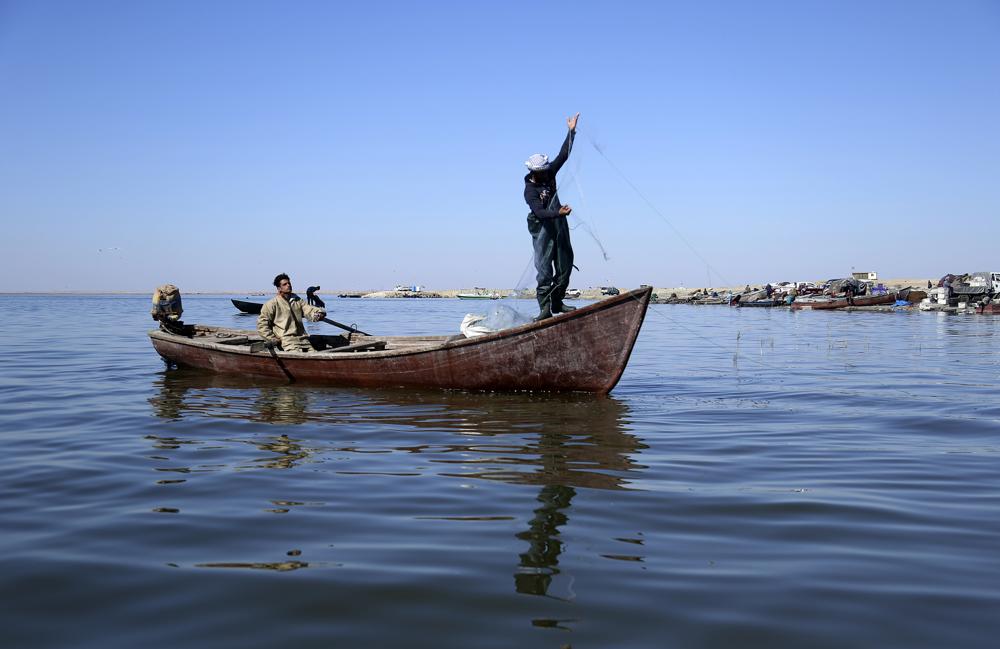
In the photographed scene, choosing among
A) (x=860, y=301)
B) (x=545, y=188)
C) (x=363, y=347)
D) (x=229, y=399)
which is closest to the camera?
(x=545, y=188)

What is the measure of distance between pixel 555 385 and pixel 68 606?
A: 694 centimetres

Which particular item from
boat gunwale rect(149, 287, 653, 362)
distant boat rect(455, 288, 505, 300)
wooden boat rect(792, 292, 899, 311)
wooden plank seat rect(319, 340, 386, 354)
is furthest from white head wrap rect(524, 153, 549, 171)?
distant boat rect(455, 288, 505, 300)

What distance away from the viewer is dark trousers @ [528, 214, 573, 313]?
9453 millimetres

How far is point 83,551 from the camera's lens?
12.5ft

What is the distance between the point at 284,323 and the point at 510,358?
4027 millimetres

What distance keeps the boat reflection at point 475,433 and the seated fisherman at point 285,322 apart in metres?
0.66

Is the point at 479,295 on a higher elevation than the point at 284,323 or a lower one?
higher

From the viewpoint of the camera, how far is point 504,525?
4199 mm

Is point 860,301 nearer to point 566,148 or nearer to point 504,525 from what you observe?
point 566,148

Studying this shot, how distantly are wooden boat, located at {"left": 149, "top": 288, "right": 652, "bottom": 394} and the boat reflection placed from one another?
206 mm

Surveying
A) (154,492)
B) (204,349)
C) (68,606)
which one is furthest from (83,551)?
(204,349)

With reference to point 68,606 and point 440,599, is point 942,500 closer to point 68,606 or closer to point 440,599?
point 440,599

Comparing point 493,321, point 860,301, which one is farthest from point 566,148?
point 860,301

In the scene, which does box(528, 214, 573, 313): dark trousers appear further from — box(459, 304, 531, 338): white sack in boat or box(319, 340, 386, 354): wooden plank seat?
box(319, 340, 386, 354): wooden plank seat
